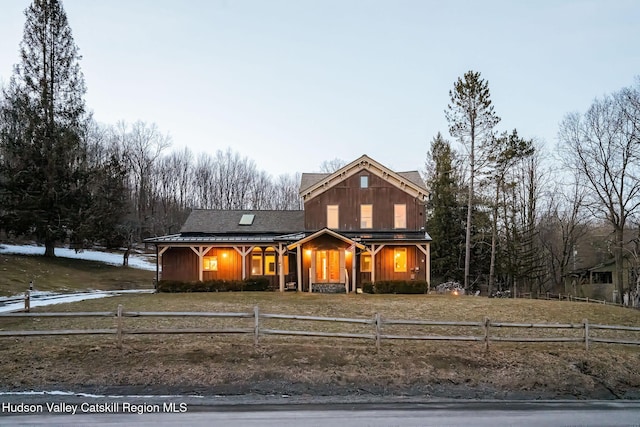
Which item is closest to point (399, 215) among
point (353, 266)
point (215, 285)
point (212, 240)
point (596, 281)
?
point (353, 266)

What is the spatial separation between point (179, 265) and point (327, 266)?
1014 centimetres

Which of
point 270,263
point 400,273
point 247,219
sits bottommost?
point 400,273

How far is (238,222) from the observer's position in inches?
1303

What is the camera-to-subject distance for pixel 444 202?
44125mm

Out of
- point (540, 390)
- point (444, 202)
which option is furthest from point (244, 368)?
point (444, 202)

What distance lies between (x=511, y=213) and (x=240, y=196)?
4291 cm

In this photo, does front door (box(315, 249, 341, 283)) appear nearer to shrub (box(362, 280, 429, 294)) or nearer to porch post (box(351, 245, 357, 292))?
porch post (box(351, 245, 357, 292))

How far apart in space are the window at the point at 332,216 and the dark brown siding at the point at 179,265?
31.2 ft

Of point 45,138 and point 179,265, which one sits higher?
point 45,138

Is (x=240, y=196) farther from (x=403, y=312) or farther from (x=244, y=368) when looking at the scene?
(x=244, y=368)

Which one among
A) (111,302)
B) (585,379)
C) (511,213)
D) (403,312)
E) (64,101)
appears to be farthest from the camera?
(511,213)

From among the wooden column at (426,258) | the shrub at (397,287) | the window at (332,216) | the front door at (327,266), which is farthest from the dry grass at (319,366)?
the window at (332,216)

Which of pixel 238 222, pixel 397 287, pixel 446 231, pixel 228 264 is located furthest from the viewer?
pixel 446 231

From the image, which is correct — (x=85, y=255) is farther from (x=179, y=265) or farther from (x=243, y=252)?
(x=243, y=252)
